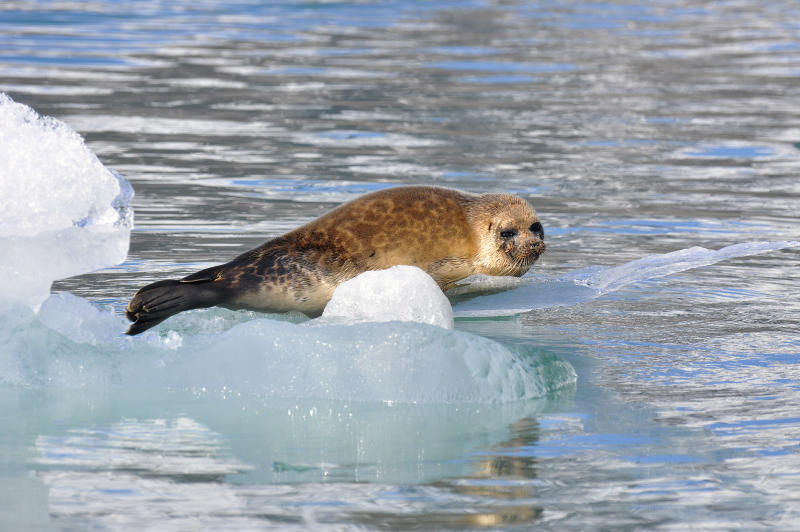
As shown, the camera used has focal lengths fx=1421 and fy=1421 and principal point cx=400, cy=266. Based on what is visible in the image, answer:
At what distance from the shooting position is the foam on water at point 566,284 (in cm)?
638

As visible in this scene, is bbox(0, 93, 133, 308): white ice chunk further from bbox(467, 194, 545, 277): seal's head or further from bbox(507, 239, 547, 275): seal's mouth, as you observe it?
bbox(507, 239, 547, 275): seal's mouth

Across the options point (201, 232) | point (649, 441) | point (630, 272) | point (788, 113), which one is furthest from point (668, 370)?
point (788, 113)

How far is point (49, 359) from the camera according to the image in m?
5.22

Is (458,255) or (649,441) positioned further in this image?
(458,255)

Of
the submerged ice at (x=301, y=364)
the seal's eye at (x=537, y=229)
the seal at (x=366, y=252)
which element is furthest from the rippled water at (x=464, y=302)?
the seal's eye at (x=537, y=229)

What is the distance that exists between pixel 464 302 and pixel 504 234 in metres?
0.36

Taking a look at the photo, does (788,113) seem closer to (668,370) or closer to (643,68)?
(643,68)

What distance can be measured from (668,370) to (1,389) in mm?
2484

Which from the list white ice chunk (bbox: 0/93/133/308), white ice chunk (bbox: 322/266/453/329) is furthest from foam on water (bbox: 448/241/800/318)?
white ice chunk (bbox: 0/93/133/308)

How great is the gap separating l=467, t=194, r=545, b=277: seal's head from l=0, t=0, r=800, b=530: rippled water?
184mm

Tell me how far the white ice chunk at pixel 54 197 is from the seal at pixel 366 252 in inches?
11.2

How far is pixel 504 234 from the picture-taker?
6.45m

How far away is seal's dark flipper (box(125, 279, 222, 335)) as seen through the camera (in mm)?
5477

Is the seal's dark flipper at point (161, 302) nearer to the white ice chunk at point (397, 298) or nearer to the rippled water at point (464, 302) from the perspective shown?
the rippled water at point (464, 302)
